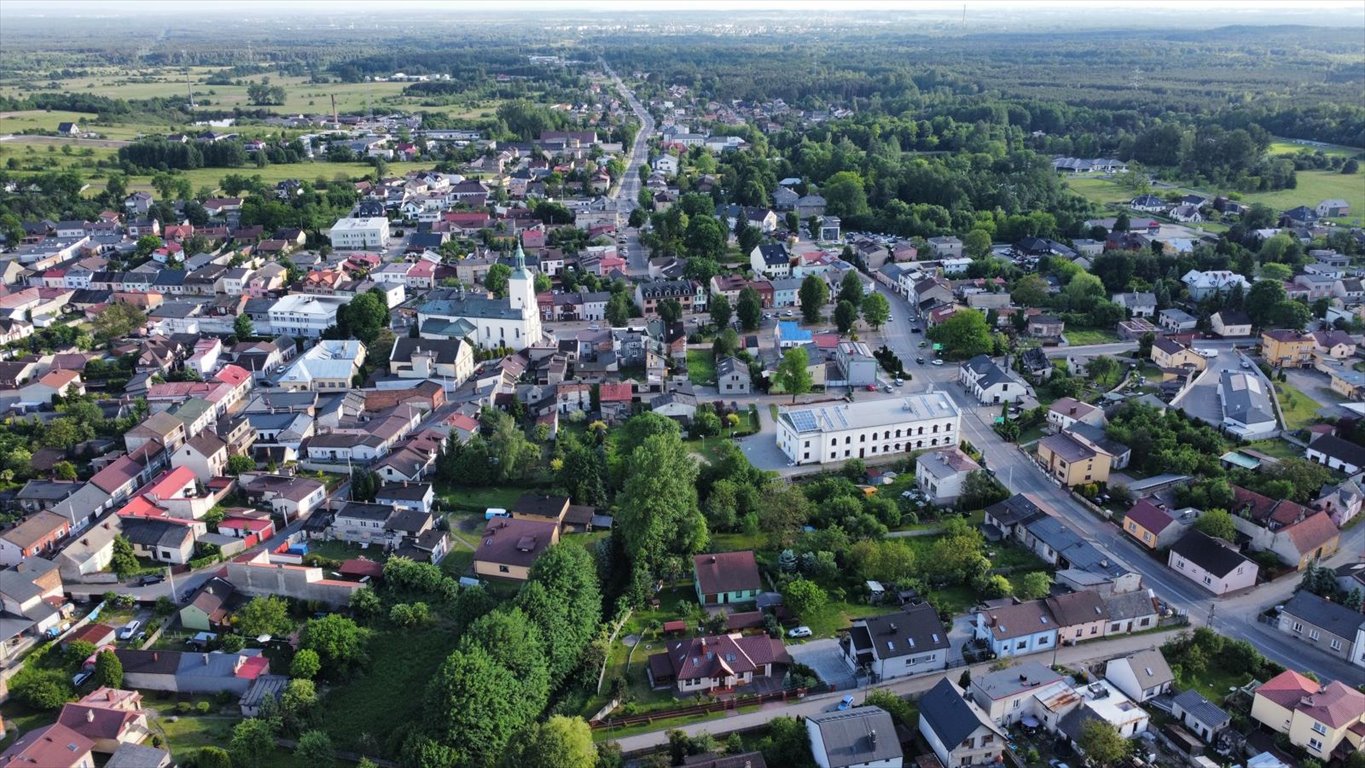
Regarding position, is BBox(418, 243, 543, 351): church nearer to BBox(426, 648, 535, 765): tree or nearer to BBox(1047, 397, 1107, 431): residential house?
BBox(1047, 397, 1107, 431): residential house

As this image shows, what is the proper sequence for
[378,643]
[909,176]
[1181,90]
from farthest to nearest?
[1181,90] → [909,176] → [378,643]

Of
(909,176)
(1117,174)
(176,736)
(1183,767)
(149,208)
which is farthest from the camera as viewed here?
(1117,174)

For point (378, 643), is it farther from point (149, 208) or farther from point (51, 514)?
point (149, 208)

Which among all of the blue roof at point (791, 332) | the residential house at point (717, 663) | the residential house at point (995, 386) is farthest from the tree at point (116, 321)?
the residential house at point (995, 386)

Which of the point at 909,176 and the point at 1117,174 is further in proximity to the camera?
the point at 1117,174

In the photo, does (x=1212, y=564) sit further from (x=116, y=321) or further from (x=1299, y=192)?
(x=1299, y=192)

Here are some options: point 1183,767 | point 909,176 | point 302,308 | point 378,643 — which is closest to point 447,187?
point 302,308

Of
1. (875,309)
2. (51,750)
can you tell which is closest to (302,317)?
(875,309)

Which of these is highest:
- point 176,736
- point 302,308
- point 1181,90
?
point 1181,90
